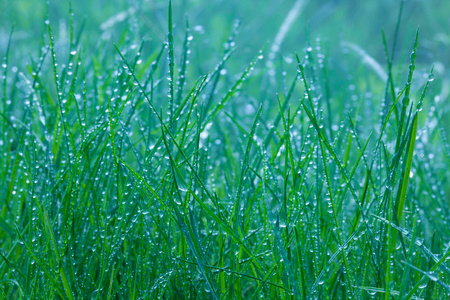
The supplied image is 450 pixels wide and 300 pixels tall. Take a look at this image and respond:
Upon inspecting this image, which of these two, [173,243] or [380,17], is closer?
[173,243]

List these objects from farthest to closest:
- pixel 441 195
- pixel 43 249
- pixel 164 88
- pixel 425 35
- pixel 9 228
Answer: pixel 425 35
pixel 164 88
pixel 441 195
pixel 9 228
pixel 43 249

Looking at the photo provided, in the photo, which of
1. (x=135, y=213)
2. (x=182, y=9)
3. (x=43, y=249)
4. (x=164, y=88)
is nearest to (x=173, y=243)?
(x=135, y=213)

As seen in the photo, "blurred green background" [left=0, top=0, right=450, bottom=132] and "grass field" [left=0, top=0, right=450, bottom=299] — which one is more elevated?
"blurred green background" [left=0, top=0, right=450, bottom=132]

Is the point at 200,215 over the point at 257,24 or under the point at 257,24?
under

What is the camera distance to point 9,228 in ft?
2.60

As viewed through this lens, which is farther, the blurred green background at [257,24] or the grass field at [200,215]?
the blurred green background at [257,24]

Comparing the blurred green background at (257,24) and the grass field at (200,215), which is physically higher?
Answer: the blurred green background at (257,24)

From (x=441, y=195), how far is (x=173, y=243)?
1.70ft

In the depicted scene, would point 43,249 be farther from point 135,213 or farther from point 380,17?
point 380,17

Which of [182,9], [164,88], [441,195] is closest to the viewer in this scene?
[441,195]

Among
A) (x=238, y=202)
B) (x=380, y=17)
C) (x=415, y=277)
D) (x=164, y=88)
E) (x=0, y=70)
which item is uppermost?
(x=380, y=17)

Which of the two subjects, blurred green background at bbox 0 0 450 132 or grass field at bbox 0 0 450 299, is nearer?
grass field at bbox 0 0 450 299

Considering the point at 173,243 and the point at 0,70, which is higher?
the point at 0,70

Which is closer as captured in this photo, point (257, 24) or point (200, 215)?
point (200, 215)
